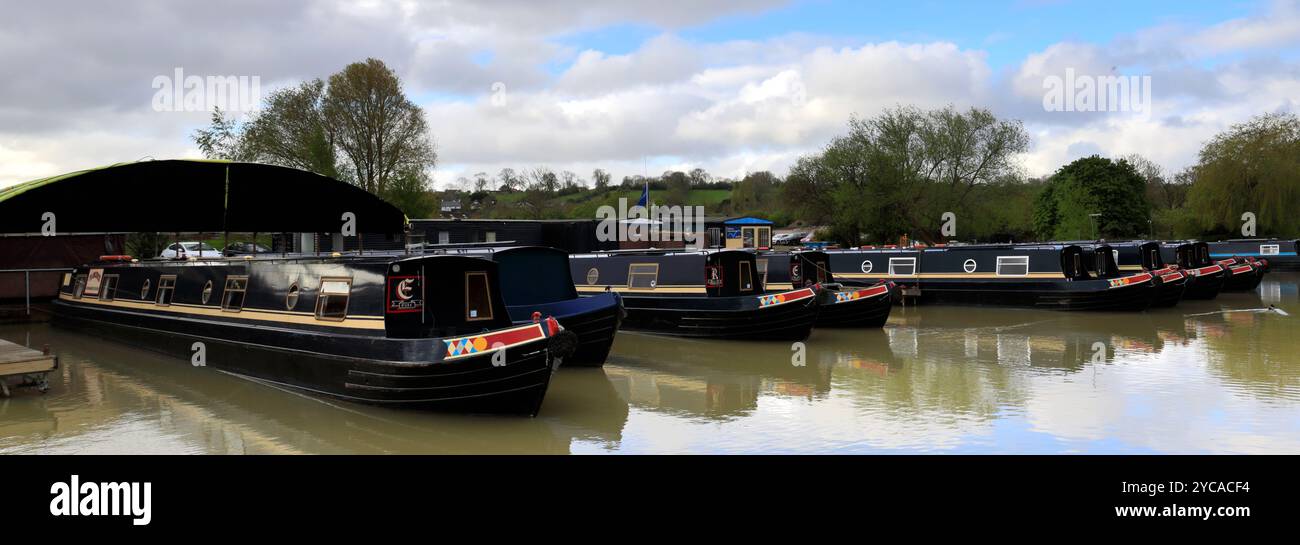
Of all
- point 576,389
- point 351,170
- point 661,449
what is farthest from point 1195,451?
point 351,170

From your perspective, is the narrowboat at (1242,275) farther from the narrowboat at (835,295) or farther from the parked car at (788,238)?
the parked car at (788,238)

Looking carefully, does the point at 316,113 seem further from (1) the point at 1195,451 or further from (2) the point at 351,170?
(1) the point at 1195,451

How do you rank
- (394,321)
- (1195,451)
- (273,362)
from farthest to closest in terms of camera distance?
(273,362) < (394,321) < (1195,451)

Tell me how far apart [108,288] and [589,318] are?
10.9m

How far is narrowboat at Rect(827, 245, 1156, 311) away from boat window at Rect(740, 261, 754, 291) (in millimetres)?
7973

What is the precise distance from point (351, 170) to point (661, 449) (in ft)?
114

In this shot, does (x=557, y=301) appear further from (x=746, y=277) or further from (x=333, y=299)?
(x=746, y=277)

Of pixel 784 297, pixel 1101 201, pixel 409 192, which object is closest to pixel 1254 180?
pixel 1101 201

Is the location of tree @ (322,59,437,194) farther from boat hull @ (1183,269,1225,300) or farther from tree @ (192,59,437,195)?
boat hull @ (1183,269,1225,300)

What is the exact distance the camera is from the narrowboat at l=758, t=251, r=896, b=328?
59.1 ft

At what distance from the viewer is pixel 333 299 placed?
10539 mm

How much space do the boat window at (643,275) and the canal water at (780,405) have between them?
5.63ft

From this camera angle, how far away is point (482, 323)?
34.3ft

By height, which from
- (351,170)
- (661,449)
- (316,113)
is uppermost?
(316,113)
